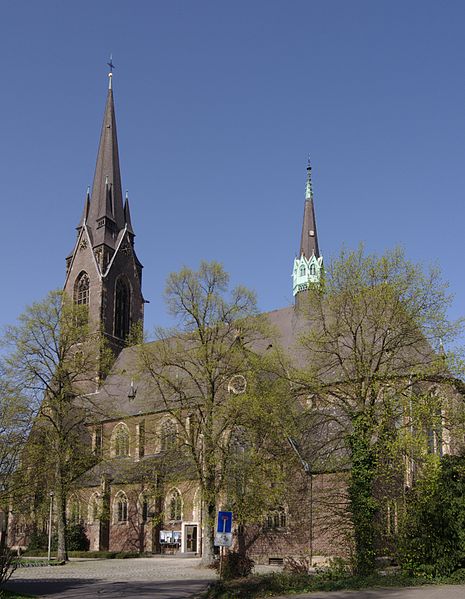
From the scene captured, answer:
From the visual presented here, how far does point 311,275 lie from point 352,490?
27768 millimetres

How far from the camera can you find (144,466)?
114 feet

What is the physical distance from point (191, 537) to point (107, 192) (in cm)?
3103

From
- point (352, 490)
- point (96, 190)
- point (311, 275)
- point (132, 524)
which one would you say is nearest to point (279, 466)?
point (352, 490)

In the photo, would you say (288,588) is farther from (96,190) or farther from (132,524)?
(96,190)

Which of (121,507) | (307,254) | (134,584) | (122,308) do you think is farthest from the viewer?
(122,308)

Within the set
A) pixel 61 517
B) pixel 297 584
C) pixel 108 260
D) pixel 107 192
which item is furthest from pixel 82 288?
pixel 297 584

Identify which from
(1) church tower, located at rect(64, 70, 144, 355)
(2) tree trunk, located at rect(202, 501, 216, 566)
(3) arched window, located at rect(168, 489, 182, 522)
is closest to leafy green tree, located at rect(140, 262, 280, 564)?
(2) tree trunk, located at rect(202, 501, 216, 566)

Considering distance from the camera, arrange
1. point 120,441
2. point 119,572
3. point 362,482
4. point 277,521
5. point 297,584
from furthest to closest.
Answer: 1. point 120,441
2. point 277,521
3. point 119,572
4. point 362,482
5. point 297,584

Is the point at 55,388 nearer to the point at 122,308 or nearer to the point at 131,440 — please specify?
the point at 131,440

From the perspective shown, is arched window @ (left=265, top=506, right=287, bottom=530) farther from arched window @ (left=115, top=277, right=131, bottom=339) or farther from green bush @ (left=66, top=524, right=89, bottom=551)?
arched window @ (left=115, top=277, right=131, bottom=339)

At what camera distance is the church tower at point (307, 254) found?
168 feet

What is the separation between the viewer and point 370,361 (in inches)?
1019

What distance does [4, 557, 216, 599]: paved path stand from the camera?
66.4 ft

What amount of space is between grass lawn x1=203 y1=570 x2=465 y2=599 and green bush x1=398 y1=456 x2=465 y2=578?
0.43 meters
